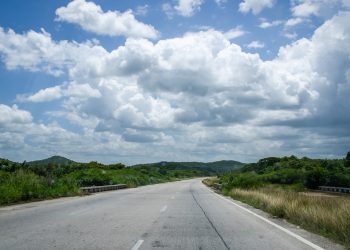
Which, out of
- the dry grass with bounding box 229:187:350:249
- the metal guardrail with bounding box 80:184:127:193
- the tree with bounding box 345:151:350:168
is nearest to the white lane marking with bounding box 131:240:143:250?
the dry grass with bounding box 229:187:350:249

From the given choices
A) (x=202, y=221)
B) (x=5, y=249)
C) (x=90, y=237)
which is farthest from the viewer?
(x=202, y=221)

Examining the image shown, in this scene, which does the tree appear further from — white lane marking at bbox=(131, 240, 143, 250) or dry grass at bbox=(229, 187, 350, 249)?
white lane marking at bbox=(131, 240, 143, 250)

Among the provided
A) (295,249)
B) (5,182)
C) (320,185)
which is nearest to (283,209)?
(295,249)

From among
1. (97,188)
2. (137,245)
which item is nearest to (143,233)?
(137,245)

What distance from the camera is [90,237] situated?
11.1m

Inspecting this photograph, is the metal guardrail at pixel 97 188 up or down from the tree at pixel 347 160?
down

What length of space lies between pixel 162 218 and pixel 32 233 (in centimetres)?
582

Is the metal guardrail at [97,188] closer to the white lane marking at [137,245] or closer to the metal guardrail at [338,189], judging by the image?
the metal guardrail at [338,189]

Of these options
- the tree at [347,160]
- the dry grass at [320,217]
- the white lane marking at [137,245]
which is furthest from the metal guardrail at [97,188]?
the tree at [347,160]

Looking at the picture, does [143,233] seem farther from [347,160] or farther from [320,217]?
[347,160]

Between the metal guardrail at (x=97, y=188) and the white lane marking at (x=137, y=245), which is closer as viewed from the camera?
the white lane marking at (x=137, y=245)

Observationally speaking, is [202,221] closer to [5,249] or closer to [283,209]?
[283,209]

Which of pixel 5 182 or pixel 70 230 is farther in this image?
pixel 5 182

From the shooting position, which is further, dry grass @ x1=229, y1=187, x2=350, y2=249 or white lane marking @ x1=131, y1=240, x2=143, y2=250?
dry grass @ x1=229, y1=187, x2=350, y2=249
